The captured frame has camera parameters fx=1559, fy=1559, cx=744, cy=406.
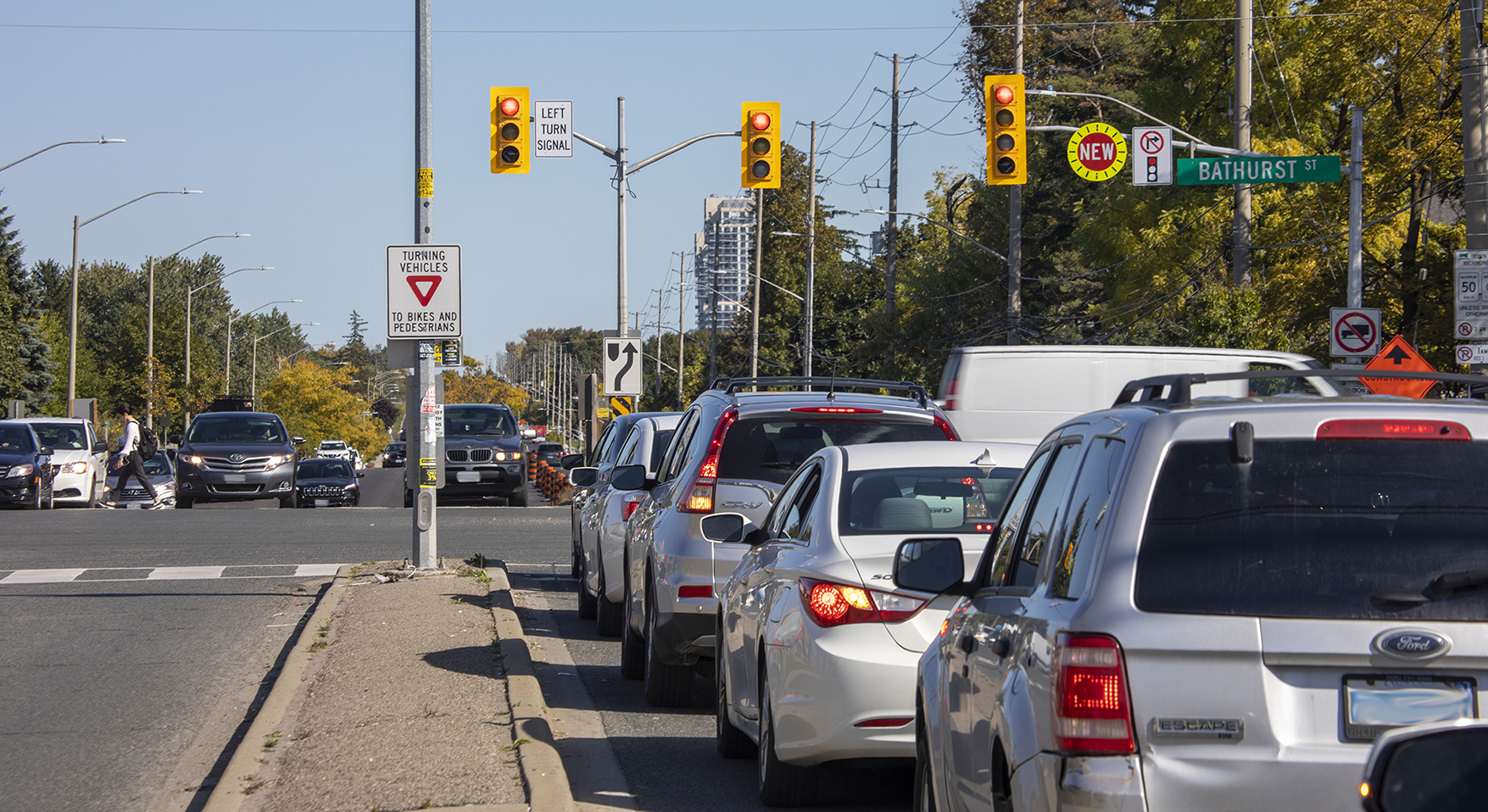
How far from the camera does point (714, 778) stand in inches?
291

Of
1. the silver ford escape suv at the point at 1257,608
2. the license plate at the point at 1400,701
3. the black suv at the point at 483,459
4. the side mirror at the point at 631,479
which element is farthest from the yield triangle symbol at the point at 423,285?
the black suv at the point at 483,459

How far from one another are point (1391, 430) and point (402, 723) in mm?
5688

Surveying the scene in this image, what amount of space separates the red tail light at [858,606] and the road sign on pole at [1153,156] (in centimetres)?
1791

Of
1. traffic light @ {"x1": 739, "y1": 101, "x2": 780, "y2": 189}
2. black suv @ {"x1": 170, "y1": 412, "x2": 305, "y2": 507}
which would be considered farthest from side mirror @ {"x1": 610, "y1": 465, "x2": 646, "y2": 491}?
black suv @ {"x1": 170, "y1": 412, "x2": 305, "y2": 507}

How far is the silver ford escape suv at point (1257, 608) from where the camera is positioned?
311 cm

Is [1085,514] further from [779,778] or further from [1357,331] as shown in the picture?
[1357,331]

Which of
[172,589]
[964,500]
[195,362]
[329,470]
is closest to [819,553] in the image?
[964,500]

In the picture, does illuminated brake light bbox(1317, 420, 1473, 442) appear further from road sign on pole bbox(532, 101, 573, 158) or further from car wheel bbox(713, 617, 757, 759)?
road sign on pole bbox(532, 101, 573, 158)

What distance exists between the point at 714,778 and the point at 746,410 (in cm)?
226

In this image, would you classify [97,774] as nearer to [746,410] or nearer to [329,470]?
[746,410]

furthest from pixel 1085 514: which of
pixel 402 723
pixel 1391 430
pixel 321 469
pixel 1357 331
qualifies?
pixel 321 469

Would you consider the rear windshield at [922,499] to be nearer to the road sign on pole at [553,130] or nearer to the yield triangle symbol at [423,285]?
the yield triangle symbol at [423,285]

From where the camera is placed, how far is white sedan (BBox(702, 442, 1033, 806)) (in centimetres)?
599

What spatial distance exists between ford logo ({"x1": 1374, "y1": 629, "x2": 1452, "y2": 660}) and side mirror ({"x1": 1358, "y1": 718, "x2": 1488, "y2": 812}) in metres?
0.45
